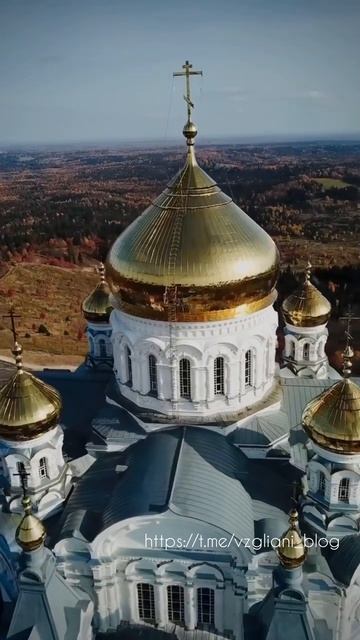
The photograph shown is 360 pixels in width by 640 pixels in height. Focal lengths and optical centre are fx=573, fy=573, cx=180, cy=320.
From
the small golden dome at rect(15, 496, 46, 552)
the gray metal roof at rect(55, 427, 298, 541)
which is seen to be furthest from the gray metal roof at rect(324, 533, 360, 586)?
the small golden dome at rect(15, 496, 46, 552)

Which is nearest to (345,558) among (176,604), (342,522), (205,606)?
(342,522)

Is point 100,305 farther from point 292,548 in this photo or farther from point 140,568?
point 292,548

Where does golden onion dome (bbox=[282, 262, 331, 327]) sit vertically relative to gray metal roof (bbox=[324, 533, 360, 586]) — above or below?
above

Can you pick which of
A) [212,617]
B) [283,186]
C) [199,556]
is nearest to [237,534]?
[199,556]

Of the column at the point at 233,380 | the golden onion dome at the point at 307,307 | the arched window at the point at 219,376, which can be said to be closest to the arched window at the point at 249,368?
the column at the point at 233,380

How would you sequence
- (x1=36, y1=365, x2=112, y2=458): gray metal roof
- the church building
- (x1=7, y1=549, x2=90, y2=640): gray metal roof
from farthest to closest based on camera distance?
(x1=36, y1=365, x2=112, y2=458): gray metal roof → the church building → (x1=7, y1=549, x2=90, y2=640): gray metal roof

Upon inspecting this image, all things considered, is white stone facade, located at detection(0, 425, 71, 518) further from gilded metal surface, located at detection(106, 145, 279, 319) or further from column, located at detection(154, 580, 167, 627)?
gilded metal surface, located at detection(106, 145, 279, 319)
